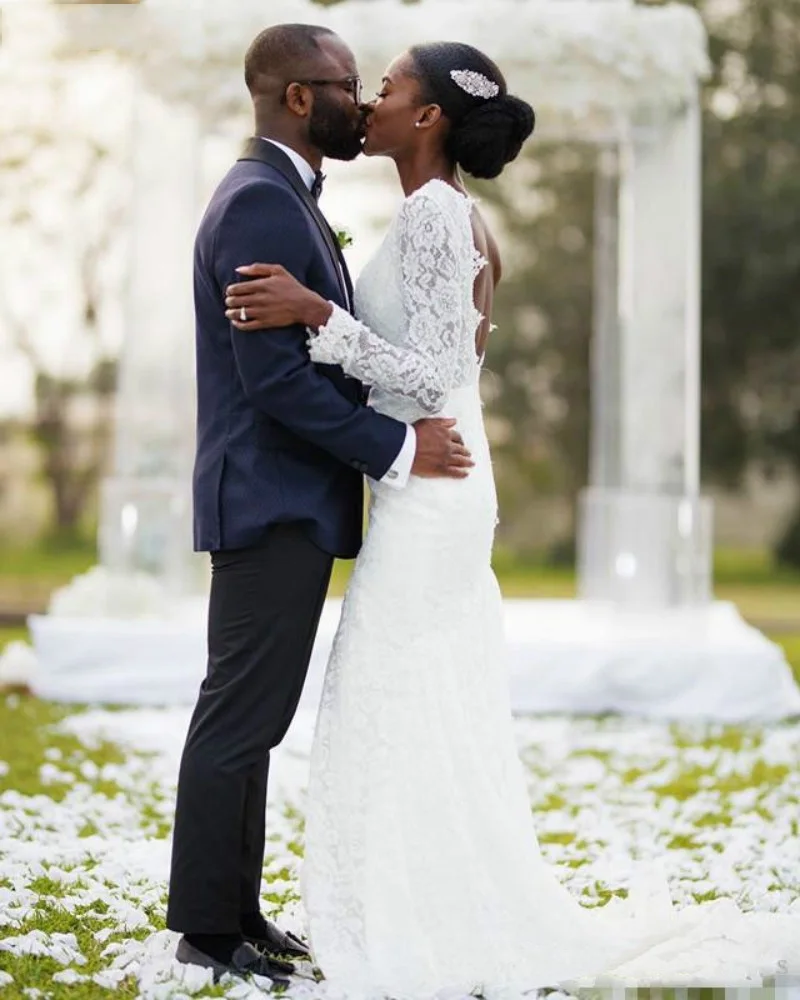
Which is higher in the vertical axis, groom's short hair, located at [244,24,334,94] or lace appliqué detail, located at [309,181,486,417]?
groom's short hair, located at [244,24,334,94]

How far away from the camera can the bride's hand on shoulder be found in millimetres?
3453

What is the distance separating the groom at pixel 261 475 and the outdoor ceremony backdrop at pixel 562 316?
14729mm

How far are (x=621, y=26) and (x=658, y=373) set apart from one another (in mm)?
1757

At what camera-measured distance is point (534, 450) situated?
21.5m

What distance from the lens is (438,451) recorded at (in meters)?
3.67

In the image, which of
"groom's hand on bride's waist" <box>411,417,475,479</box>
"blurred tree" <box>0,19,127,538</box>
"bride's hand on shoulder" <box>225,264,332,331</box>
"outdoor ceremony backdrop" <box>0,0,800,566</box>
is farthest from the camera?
"outdoor ceremony backdrop" <box>0,0,800,566</box>

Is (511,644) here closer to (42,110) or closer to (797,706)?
(797,706)

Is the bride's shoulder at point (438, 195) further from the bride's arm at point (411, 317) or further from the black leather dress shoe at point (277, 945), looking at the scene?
the black leather dress shoe at point (277, 945)

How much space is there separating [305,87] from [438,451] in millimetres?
825

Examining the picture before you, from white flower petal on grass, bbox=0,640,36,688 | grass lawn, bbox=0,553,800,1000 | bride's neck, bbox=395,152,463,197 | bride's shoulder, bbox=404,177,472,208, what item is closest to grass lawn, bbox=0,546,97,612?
white flower petal on grass, bbox=0,640,36,688

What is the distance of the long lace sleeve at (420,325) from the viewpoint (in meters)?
3.52

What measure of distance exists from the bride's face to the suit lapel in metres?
0.20

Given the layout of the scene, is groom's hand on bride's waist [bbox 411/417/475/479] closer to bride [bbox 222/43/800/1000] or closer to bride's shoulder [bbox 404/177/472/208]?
bride [bbox 222/43/800/1000]

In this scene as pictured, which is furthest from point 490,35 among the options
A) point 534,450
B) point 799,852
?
point 534,450
